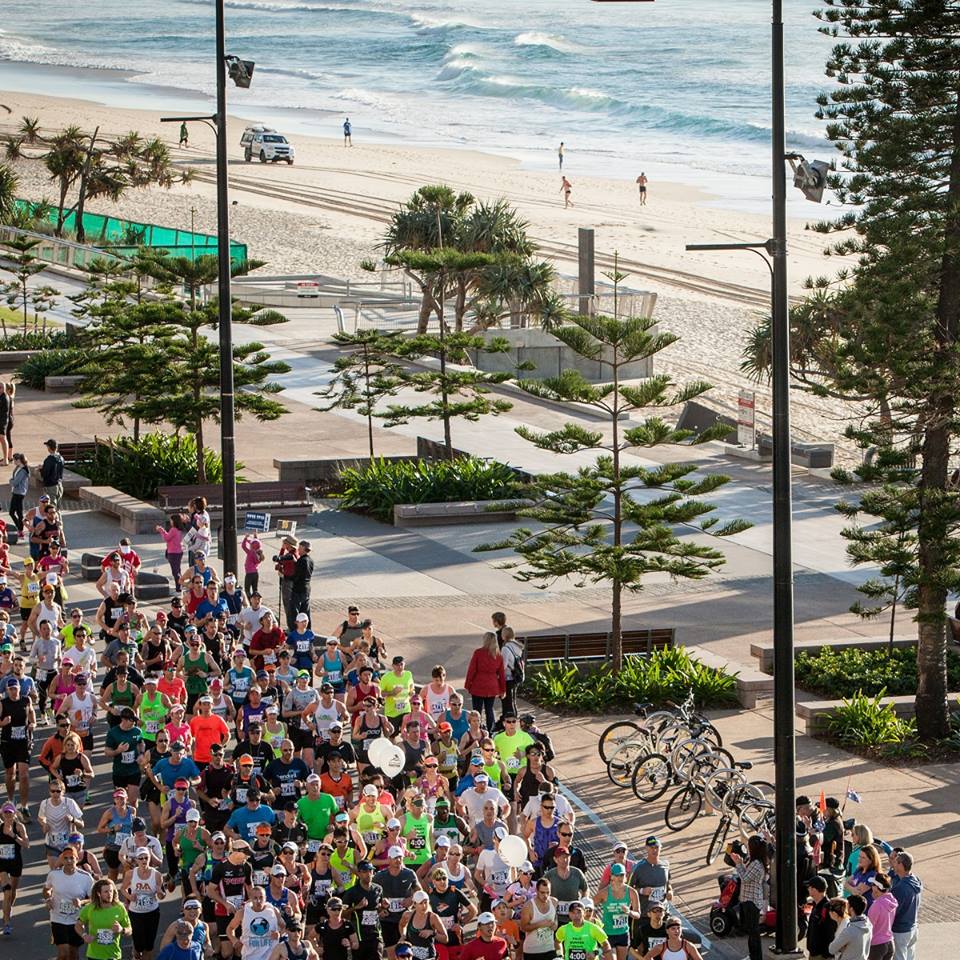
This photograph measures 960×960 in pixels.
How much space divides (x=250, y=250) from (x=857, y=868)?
182ft

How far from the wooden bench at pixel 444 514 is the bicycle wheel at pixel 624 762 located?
39.8ft

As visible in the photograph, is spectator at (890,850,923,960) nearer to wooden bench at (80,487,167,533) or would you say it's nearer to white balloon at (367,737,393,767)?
white balloon at (367,737,393,767)

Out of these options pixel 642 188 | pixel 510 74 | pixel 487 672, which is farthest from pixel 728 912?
pixel 510 74

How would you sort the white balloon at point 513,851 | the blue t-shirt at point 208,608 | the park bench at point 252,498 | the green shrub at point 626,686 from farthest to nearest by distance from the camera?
the park bench at point 252,498 → the green shrub at point 626,686 → the blue t-shirt at point 208,608 → the white balloon at point 513,851

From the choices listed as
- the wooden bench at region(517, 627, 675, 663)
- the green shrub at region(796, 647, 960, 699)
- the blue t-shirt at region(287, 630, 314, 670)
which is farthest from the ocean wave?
the blue t-shirt at region(287, 630, 314, 670)

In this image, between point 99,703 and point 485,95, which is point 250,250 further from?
point 485,95

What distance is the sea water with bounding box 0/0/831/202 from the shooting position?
112125 mm

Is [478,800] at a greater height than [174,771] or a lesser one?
lesser

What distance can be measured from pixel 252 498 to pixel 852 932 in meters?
19.1

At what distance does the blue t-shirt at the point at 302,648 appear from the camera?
2007 centimetres

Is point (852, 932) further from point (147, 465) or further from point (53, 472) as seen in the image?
point (147, 465)

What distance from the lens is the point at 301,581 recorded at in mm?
23875

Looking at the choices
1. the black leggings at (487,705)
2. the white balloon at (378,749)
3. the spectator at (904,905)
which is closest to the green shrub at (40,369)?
the black leggings at (487,705)

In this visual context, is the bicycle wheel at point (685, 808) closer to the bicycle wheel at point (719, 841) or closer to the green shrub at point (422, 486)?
the bicycle wheel at point (719, 841)
